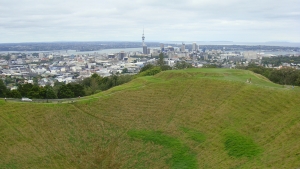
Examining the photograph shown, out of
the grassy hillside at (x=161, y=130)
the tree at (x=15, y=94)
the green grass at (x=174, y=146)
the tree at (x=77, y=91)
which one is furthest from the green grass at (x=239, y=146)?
the tree at (x=15, y=94)

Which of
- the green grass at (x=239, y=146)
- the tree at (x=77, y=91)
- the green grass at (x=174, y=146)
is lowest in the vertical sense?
the green grass at (x=174, y=146)

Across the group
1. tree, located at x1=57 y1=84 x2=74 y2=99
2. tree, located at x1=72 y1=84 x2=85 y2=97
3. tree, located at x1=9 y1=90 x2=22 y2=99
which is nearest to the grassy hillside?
tree, located at x1=57 y1=84 x2=74 y2=99

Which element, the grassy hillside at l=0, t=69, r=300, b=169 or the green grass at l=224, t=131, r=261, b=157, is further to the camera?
the grassy hillside at l=0, t=69, r=300, b=169

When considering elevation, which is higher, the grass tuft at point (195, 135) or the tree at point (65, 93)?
the tree at point (65, 93)

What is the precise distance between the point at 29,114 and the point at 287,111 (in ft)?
84.0

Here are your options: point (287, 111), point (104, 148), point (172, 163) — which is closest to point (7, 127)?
point (104, 148)

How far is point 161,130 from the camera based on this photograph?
26.4m

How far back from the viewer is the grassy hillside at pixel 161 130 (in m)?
22.2

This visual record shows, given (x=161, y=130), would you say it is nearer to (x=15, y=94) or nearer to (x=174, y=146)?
(x=174, y=146)

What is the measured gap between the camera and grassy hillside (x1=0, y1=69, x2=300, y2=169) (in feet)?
72.8

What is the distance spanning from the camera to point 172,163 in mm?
22156

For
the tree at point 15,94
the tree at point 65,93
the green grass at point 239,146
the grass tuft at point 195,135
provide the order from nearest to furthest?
the green grass at point 239,146 → the grass tuft at point 195,135 → the tree at point 15,94 → the tree at point 65,93

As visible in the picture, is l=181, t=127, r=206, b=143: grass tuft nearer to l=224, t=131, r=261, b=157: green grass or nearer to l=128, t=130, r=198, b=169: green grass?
l=128, t=130, r=198, b=169: green grass

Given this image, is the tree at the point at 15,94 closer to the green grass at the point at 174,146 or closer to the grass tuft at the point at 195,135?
the green grass at the point at 174,146
